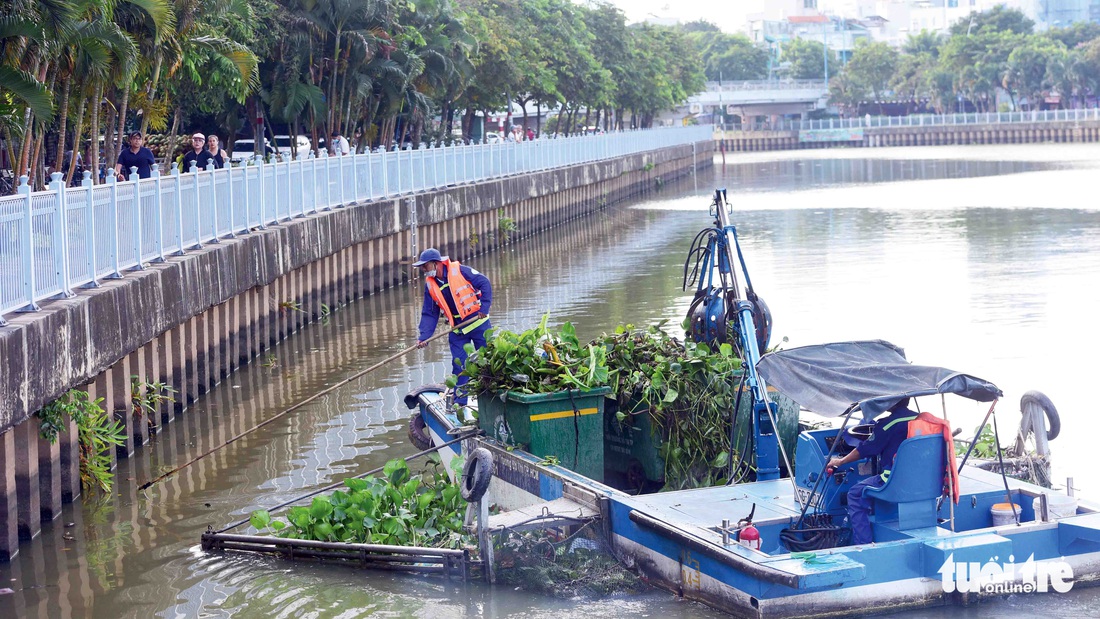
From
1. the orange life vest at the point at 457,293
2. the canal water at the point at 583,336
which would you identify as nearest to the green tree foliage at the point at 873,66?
the canal water at the point at 583,336

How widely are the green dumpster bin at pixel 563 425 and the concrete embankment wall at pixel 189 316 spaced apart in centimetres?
396

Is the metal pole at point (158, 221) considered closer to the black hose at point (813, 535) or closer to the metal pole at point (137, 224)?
the metal pole at point (137, 224)

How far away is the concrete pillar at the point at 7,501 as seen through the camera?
38.9 ft

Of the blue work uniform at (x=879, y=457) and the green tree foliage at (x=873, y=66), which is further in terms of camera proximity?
the green tree foliage at (x=873, y=66)

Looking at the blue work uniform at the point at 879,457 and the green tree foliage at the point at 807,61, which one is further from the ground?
the green tree foliage at the point at 807,61

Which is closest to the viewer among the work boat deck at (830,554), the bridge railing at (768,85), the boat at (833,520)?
the work boat deck at (830,554)

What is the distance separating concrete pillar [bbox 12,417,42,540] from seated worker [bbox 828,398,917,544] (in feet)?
21.8

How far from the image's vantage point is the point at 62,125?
22594mm

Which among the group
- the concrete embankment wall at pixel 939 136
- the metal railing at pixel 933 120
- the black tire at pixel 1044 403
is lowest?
the black tire at pixel 1044 403

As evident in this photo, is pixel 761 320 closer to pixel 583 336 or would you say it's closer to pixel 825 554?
pixel 825 554

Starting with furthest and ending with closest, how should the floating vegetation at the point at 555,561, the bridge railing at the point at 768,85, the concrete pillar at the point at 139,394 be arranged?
the bridge railing at the point at 768,85
the concrete pillar at the point at 139,394
the floating vegetation at the point at 555,561

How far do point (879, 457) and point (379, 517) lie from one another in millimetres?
4081

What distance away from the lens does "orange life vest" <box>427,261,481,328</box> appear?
48.5 feet

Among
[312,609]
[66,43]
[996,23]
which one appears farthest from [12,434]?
[996,23]
